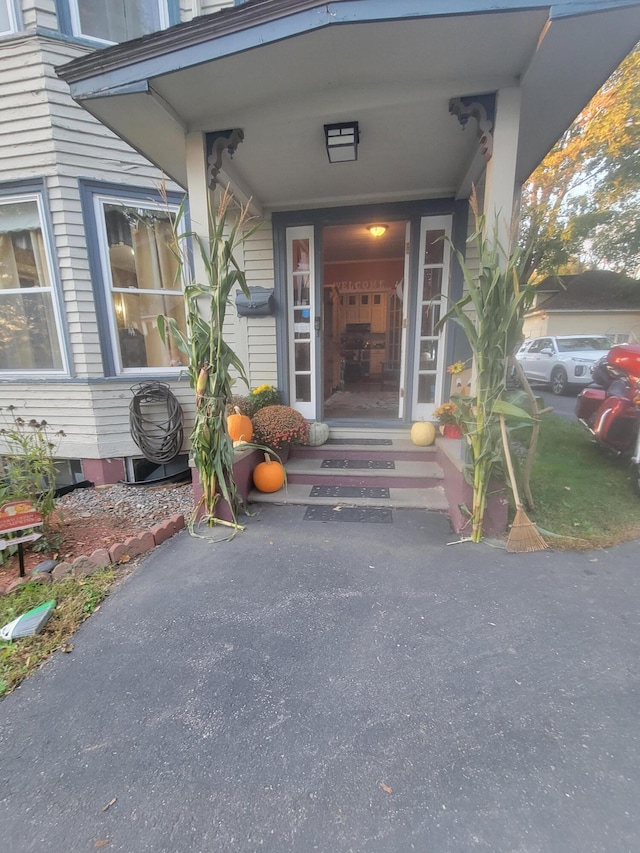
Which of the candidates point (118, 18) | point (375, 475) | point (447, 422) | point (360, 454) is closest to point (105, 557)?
point (375, 475)

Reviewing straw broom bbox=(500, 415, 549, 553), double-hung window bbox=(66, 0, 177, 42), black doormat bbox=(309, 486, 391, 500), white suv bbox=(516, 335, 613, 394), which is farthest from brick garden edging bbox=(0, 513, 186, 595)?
white suv bbox=(516, 335, 613, 394)

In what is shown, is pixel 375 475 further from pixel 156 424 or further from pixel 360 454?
pixel 156 424

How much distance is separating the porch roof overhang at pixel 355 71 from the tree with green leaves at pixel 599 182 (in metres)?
8.88

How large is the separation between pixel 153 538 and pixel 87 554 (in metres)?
0.38

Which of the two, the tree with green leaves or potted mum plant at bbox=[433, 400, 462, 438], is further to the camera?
the tree with green leaves

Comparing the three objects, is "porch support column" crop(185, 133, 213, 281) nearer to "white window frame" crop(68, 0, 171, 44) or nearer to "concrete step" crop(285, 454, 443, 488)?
"concrete step" crop(285, 454, 443, 488)

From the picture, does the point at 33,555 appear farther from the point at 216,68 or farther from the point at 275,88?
the point at 275,88

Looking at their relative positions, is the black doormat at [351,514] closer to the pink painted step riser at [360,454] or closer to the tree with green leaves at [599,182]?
the pink painted step riser at [360,454]

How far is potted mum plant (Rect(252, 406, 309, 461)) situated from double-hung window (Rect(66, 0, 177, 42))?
13.5 feet

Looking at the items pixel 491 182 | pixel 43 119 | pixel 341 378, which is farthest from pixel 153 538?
pixel 341 378

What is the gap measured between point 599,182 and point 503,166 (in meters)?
13.7

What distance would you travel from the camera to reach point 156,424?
4.12 metres

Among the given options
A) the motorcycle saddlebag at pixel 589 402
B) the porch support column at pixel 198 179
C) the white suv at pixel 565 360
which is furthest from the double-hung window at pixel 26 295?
the white suv at pixel 565 360

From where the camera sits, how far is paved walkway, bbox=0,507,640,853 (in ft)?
3.33
